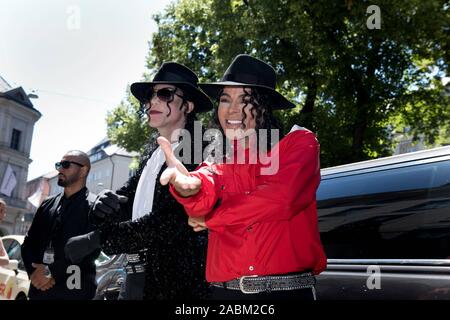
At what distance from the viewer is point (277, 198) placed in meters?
1.73

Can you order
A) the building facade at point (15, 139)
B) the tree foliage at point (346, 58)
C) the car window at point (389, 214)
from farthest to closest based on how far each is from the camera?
the building facade at point (15, 139), the tree foliage at point (346, 58), the car window at point (389, 214)

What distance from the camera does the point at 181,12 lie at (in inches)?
634

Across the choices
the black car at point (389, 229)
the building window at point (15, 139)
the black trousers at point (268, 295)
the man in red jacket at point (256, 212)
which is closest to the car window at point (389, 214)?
the black car at point (389, 229)

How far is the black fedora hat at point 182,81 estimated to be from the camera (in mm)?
2781

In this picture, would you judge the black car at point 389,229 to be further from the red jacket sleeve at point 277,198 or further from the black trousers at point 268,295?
the red jacket sleeve at point 277,198

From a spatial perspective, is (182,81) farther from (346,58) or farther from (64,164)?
(346,58)

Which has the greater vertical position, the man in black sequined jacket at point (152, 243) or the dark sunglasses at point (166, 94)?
the dark sunglasses at point (166, 94)

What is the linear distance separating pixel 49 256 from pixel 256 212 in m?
2.44

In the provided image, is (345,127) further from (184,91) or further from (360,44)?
(184,91)

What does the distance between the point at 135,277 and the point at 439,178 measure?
1842 mm

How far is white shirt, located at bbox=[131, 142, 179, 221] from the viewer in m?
2.46

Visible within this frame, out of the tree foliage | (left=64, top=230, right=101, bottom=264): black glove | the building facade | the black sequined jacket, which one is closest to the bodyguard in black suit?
(left=64, top=230, right=101, bottom=264): black glove

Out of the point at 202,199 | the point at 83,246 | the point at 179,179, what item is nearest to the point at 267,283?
the point at 202,199

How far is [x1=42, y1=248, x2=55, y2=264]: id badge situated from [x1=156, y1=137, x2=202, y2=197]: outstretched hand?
2254mm
